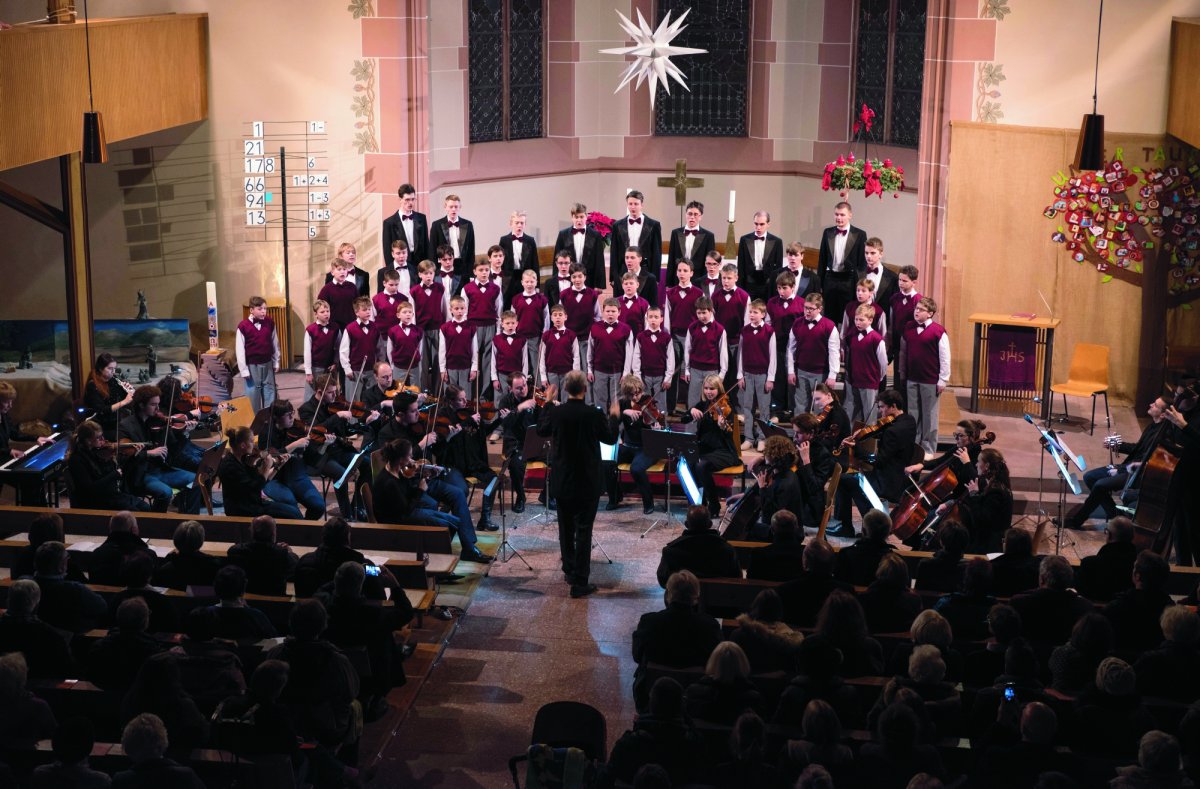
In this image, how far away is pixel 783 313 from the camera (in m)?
11.8

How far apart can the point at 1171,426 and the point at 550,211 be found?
933 centimetres

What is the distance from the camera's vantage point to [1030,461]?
11391 millimetres

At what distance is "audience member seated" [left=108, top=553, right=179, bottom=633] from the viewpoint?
665 centimetres

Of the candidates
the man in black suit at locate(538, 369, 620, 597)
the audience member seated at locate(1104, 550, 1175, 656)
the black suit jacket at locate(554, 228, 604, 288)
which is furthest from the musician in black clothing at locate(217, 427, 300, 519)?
the audience member seated at locate(1104, 550, 1175, 656)

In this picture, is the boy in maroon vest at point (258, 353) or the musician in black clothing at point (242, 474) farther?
the boy in maroon vest at point (258, 353)

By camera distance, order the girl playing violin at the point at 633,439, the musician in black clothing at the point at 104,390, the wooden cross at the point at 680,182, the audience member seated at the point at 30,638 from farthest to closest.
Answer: the wooden cross at the point at 680,182 < the musician in black clothing at the point at 104,390 < the girl playing violin at the point at 633,439 < the audience member seated at the point at 30,638

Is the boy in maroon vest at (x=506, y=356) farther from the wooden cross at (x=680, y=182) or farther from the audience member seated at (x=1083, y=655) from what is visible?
the audience member seated at (x=1083, y=655)

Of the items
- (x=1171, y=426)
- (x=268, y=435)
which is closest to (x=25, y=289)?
(x=268, y=435)

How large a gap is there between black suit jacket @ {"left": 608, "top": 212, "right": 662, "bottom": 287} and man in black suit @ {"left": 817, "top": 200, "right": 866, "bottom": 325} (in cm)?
154

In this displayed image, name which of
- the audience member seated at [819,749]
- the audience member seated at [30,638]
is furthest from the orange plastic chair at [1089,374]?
the audience member seated at [30,638]

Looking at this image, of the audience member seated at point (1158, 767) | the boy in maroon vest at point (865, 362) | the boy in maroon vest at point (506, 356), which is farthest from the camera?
the boy in maroon vest at point (506, 356)

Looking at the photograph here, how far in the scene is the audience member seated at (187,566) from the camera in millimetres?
7177

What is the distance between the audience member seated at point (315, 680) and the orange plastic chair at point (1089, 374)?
27.3 ft

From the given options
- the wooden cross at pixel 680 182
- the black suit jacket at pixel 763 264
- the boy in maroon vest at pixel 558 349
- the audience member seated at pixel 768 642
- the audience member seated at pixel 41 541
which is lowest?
the audience member seated at pixel 768 642
